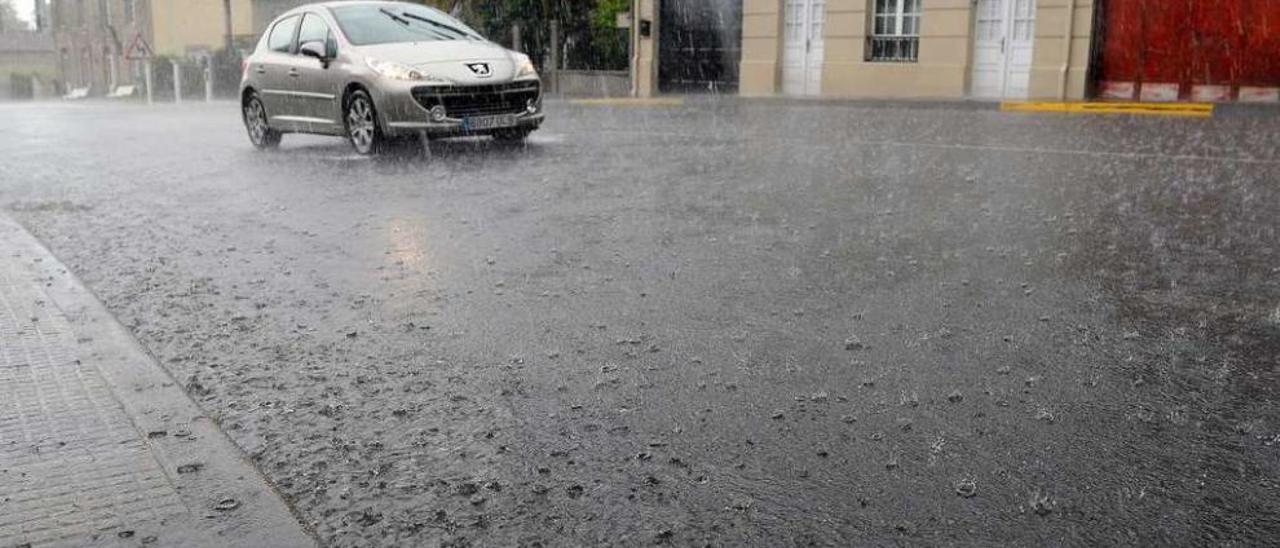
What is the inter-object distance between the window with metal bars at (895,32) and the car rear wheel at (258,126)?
14266 mm

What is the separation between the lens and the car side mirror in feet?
37.6

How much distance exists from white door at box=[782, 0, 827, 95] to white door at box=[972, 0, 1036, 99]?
359 centimetres

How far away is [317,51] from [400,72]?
128cm

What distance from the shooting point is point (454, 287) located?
501cm

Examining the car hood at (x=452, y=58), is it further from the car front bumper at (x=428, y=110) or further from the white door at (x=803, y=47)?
the white door at (x=803, y=47)

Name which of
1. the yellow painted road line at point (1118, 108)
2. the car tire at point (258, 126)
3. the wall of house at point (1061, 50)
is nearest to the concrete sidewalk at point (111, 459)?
the car tire at point (258, 126)

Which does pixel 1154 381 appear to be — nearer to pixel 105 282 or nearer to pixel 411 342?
pixel 411 342

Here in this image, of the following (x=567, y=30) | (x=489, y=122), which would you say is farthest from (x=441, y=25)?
(x=567, y=30)

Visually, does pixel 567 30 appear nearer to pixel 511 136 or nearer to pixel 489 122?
pixel 511 136

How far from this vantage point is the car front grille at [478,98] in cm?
1076

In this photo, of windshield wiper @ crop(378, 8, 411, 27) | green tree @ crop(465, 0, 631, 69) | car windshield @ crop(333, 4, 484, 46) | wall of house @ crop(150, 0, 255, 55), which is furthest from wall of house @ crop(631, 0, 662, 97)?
wall of house @ crop(150, 0, 255, 55)

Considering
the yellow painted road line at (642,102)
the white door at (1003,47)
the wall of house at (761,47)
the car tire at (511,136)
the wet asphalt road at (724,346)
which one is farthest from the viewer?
the wall of house at (761,47)

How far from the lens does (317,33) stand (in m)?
11.9

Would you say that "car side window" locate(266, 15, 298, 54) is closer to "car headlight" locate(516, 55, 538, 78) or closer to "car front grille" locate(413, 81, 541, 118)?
"car front grille" locate(413, 81, 541, 118)
